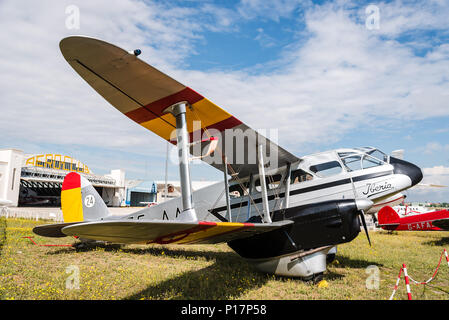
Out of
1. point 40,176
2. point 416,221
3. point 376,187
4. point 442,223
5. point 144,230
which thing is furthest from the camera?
point 40,176

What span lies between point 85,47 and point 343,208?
18.3ft

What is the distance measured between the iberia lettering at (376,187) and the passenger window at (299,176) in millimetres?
1327

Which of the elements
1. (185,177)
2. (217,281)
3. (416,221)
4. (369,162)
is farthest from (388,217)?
(185,177)

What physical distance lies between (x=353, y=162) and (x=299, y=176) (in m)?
1.38

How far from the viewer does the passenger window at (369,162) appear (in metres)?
6.85

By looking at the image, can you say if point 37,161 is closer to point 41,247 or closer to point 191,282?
point 41,247

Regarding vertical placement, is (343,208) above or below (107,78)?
below

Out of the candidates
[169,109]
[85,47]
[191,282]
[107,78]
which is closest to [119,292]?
[191,282]

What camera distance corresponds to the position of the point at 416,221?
17266 mm

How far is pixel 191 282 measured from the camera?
6230mm

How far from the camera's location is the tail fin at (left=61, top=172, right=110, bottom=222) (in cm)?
993

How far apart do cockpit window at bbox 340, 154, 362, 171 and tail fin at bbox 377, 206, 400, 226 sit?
43.9 feet

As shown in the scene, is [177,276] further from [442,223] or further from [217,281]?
[442,223]
